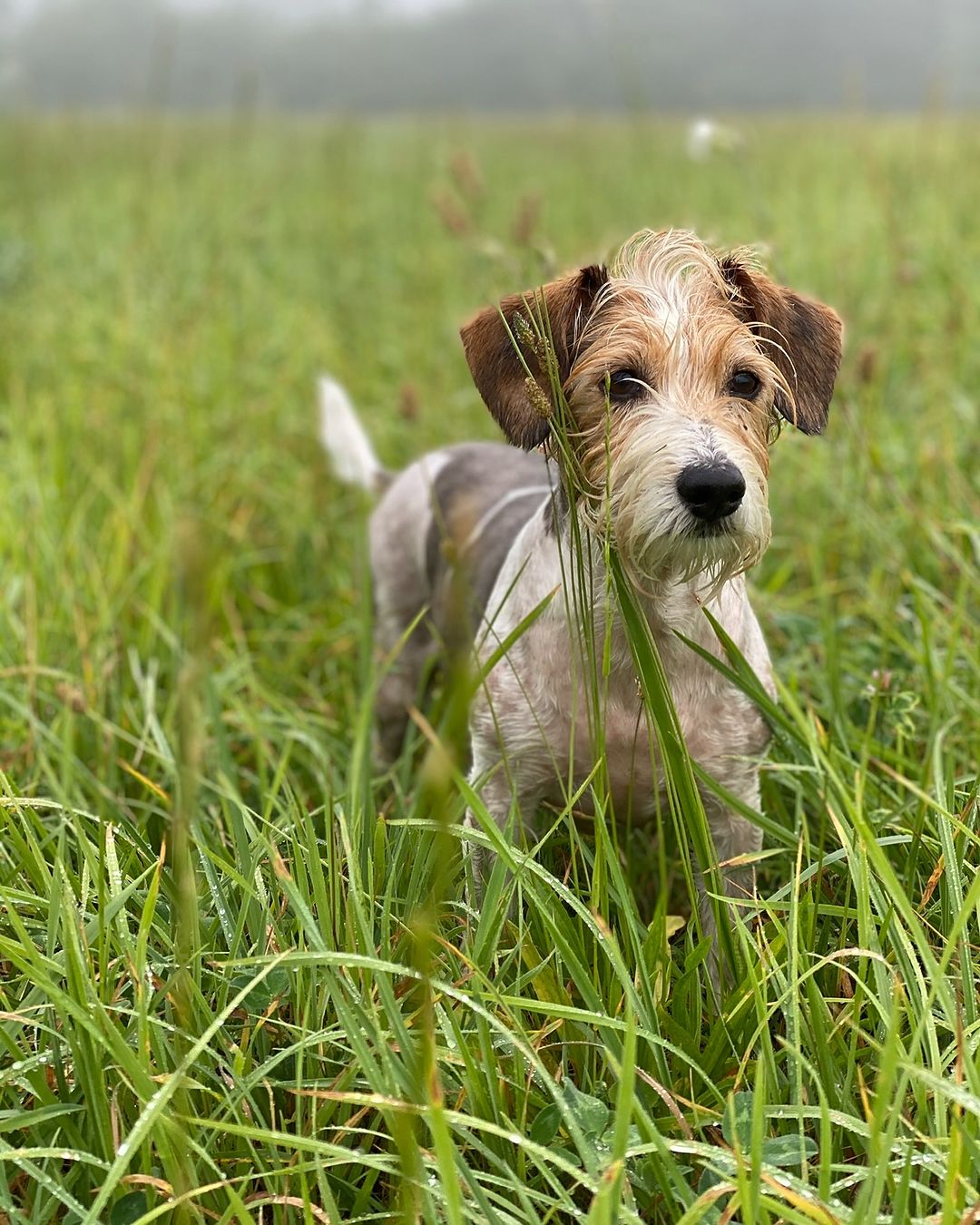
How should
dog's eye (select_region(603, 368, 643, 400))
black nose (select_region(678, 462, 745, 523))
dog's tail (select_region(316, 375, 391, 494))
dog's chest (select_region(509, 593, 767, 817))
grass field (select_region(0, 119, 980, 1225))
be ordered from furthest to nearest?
1. dog's tail (select_region(316, 375, 391, 494))
2. dog's chest (select_region(509, 593, 767, 817))
3. dog's eye (select_region(603, 368, 643, 400))
4. black nose (select_region(678, 462, 745, 523))
5. grass field (select_region(0, 119, 980, 1225))

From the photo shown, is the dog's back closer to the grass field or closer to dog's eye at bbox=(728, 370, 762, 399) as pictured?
the grass field

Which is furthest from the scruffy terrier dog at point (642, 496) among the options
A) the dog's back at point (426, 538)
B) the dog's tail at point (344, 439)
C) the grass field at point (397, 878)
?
the dog's tail at point (344, 439)

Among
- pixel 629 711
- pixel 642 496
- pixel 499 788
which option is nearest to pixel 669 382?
pixel 642 496

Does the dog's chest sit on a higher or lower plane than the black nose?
lower

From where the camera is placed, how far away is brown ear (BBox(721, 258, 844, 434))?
8.16ft

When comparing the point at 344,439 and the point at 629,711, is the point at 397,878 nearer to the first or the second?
the point at 629,711

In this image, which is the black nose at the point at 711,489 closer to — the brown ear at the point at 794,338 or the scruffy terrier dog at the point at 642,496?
the scruffy terrier dog at the point at 642,496

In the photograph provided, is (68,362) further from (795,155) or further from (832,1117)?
(795,155)

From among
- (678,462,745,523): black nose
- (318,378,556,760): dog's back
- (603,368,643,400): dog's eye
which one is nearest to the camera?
(678,462,745,523): black nose

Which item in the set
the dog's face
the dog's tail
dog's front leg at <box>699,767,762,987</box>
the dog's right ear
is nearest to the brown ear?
the dog's face

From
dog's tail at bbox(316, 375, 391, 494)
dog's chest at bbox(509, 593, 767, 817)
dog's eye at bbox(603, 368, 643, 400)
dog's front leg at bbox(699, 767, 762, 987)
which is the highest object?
dog's eye at bbox(603, 368, 643, 400)

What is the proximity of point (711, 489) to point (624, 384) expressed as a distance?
410 mm

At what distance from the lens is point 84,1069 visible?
5.91 ft

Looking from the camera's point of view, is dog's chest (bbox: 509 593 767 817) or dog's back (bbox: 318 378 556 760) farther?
dog's back (bbox: 318 378 556 760)
